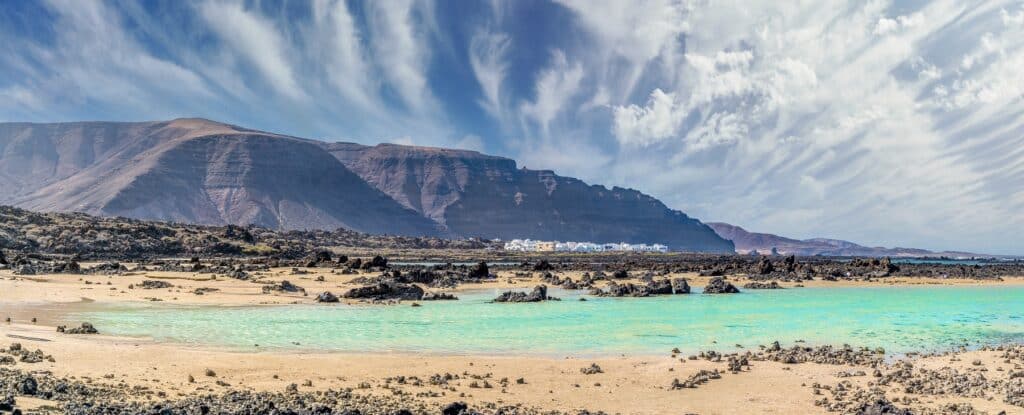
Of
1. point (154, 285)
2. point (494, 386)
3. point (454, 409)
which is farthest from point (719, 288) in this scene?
point (454, 409)

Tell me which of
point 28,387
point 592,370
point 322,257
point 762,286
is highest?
point 322,257

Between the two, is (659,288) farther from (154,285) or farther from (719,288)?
(154,285)

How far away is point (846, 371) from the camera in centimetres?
1661

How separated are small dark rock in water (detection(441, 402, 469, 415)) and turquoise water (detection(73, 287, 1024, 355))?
27.2ft

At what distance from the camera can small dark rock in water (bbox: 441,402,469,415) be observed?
443 inches

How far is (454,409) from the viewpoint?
1136 cm

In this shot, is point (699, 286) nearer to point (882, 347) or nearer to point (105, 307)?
point (882, 347)

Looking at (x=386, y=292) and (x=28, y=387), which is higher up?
(x=28, y=387)

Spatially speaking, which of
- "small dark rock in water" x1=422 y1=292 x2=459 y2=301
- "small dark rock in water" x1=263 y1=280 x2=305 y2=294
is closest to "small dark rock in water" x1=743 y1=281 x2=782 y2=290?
"small dark rock in water" x1=422 y1=292 x2=459 y2=301

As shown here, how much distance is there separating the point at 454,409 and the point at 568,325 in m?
16.3

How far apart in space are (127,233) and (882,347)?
3135 inches

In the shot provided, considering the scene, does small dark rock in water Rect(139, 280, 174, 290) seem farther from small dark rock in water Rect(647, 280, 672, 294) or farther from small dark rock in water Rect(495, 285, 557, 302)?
small dark rock in water Rect(647, 280, 672, 294)

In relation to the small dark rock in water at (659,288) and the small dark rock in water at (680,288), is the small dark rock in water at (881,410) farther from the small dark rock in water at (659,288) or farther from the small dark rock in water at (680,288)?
the small dark rock in water at (680,288)

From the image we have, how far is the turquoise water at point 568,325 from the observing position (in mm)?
21172
